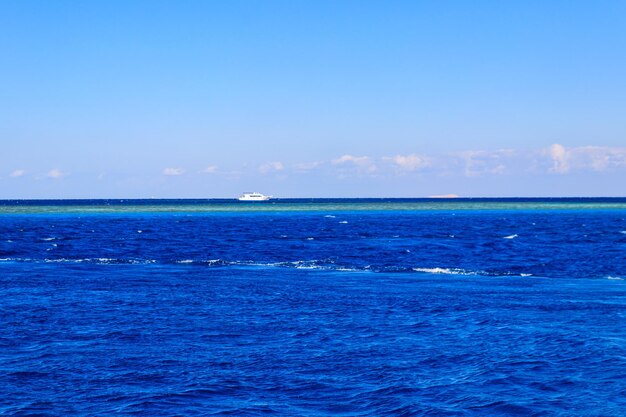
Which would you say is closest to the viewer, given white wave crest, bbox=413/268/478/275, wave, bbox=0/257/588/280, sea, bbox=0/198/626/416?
sea, bbox=0/198/626/416

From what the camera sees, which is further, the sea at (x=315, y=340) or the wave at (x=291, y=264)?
the wave at (x=291, y=264)

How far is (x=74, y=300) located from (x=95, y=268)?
59.8 feet

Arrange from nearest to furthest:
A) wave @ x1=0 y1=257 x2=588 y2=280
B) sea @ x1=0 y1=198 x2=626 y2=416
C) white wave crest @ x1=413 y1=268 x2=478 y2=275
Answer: sea @ x1=0 y1=198 x2=626 y2=416 → white wave crest @ x1=413 y1=268 x2=478 y2=275 → wave @ x1=0 y1=257 x2=588 y2=280

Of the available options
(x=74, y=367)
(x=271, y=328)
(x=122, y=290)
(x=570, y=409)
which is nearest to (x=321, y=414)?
(x=570, y=409)

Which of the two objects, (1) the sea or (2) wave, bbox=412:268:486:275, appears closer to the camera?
(1) the sea

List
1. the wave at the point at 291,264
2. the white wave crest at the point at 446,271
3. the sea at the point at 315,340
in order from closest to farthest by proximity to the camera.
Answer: the sea at the point at 315,340 < the white wave crest at the point at 446,271 < the wave at the point at 291,264

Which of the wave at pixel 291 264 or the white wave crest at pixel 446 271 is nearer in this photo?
the white wave crest at pixel 446 271

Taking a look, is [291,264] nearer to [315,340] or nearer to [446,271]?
[446,271]

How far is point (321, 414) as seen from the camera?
16922mm

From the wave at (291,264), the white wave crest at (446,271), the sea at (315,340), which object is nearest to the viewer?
the sea at (315,340)

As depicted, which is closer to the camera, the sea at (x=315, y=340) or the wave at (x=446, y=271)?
the sea at (x=315, y=340)

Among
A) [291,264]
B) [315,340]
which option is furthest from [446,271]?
[315,340]

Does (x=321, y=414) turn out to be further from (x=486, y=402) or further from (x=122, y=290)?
(x=122, y=290)

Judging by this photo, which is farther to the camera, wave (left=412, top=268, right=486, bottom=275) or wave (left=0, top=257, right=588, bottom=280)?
wave (left=0, top=257, right=588, bottom=280)
